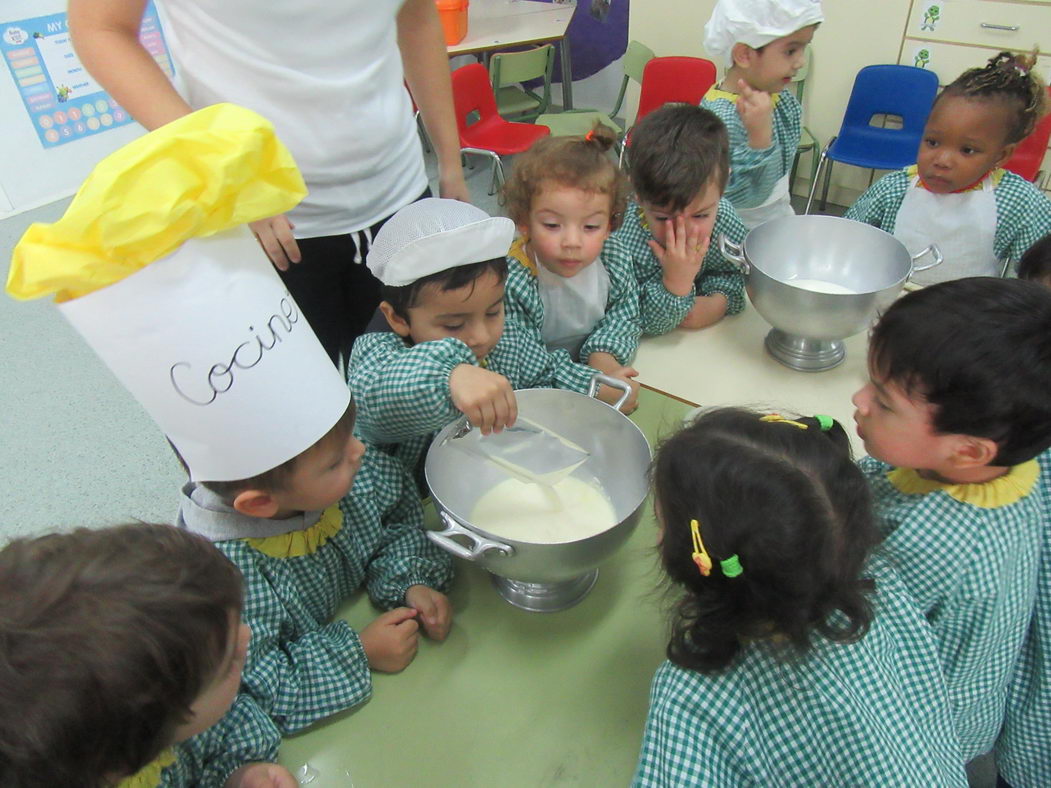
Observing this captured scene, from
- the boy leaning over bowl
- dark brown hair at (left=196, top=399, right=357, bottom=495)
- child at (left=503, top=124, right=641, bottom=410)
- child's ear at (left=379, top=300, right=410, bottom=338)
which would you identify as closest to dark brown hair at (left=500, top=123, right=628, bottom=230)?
child at (left=503, top=124, right=641, bottom=410)

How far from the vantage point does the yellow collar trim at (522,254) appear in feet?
3.49

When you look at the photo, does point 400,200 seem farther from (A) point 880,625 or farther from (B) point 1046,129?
(B) point 1046,129

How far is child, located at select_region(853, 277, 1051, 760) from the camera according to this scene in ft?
2.06

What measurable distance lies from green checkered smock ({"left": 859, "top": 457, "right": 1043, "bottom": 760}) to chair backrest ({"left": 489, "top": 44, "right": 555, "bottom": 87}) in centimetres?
275

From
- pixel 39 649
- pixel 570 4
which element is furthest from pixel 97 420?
pixel 570 4

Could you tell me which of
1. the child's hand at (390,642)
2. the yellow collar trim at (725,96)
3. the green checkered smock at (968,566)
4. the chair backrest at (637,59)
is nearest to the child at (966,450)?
the green checkered smock at (968,566)

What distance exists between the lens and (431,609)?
0.69 m

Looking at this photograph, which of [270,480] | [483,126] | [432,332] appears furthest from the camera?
[483,126]

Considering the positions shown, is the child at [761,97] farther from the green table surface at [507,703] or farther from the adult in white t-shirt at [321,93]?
the green table surface at [507,703]

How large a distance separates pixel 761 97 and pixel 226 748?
4.58ft

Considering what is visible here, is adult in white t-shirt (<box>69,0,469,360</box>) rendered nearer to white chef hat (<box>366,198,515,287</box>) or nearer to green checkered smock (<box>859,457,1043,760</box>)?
white chef hat (<box>366,198,515,287</box>)

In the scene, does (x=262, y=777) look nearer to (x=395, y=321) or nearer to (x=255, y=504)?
(x=255, y=504)

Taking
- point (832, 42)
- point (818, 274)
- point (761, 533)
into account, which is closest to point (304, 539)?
point (761, 533)

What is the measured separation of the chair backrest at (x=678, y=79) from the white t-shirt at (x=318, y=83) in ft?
5.84
